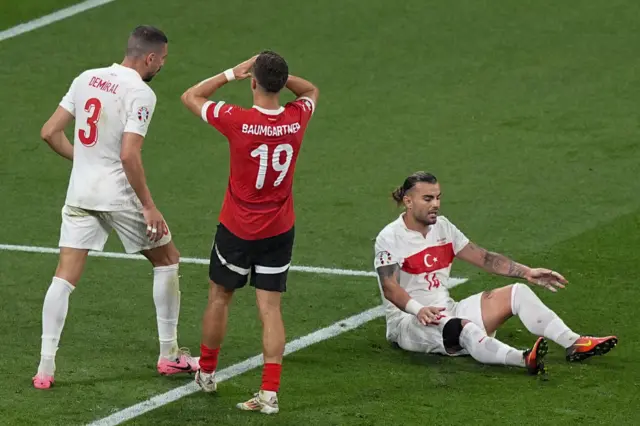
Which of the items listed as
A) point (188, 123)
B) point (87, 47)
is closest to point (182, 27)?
point (87, 47)

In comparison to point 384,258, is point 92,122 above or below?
above

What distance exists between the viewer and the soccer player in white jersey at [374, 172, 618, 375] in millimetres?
8875

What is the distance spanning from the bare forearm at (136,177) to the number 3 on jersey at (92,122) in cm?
34

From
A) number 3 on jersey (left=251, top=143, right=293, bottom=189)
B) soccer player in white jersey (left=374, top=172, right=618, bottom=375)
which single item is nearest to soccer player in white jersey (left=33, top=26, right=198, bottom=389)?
number 3 on jersey (left=251, top=143, right=293, bottom=189)

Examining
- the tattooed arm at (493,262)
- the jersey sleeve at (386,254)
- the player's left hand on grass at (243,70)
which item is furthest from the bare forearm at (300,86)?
the tattooed arm at (493,262)

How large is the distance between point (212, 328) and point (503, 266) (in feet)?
6.54

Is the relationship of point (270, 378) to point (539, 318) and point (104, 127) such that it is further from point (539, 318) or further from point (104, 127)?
point (539, 318)

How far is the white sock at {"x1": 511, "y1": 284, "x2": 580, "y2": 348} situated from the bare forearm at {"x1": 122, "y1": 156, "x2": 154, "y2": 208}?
2384mm

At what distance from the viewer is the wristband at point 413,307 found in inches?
347

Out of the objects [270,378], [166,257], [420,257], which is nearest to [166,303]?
[166,257]

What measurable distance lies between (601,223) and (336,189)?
247cm

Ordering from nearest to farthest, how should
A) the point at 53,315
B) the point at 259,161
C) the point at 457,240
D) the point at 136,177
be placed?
1. the point at 259,161
2. the point at 136,177
3. the point at 53,315
4. the point at 457,240

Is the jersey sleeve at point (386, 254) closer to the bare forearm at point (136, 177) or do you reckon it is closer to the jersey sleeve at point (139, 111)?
the bare forearm at point (136, 177)

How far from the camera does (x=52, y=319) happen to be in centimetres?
843
